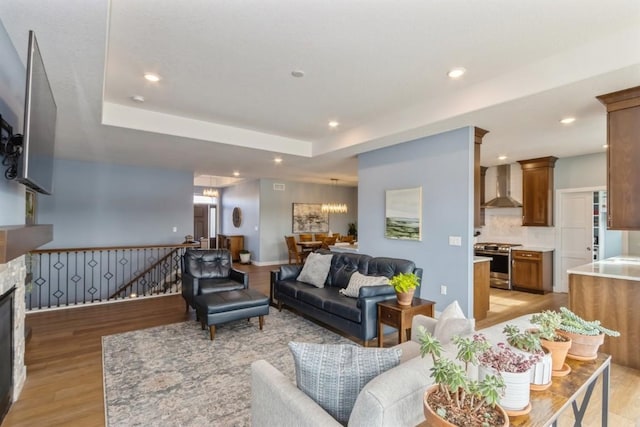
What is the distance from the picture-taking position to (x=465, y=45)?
2703 mm

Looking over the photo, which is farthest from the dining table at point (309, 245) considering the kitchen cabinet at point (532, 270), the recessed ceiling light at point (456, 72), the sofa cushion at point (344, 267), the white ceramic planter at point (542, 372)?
the white ceramic planter at point (542, 372)

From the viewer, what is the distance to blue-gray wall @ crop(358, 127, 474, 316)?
4.16 m

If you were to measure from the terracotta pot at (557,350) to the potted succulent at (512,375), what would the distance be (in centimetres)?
34

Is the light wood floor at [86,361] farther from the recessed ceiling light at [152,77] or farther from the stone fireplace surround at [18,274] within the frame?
the recessed ceiling light at [152,77]

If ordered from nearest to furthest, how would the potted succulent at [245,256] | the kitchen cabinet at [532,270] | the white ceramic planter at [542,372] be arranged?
the white ceramic planter at [542,372]
the kitchen cabinet at [532,270]
the potted succulent at [245,256]

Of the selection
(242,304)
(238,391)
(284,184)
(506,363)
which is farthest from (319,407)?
(284,184)

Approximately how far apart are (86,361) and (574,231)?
7950 mm

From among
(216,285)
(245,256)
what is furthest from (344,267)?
(245,256)

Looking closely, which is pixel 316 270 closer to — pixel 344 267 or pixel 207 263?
pixel 344 267

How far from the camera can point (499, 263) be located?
6.73 meters

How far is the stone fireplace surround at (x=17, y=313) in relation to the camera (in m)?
2.44

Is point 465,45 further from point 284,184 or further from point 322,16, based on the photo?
point 284,184

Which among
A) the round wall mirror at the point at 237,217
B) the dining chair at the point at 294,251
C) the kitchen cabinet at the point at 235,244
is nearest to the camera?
the dining chair at the point at 294,251

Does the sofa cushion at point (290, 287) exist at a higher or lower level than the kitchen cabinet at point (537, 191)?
lower
